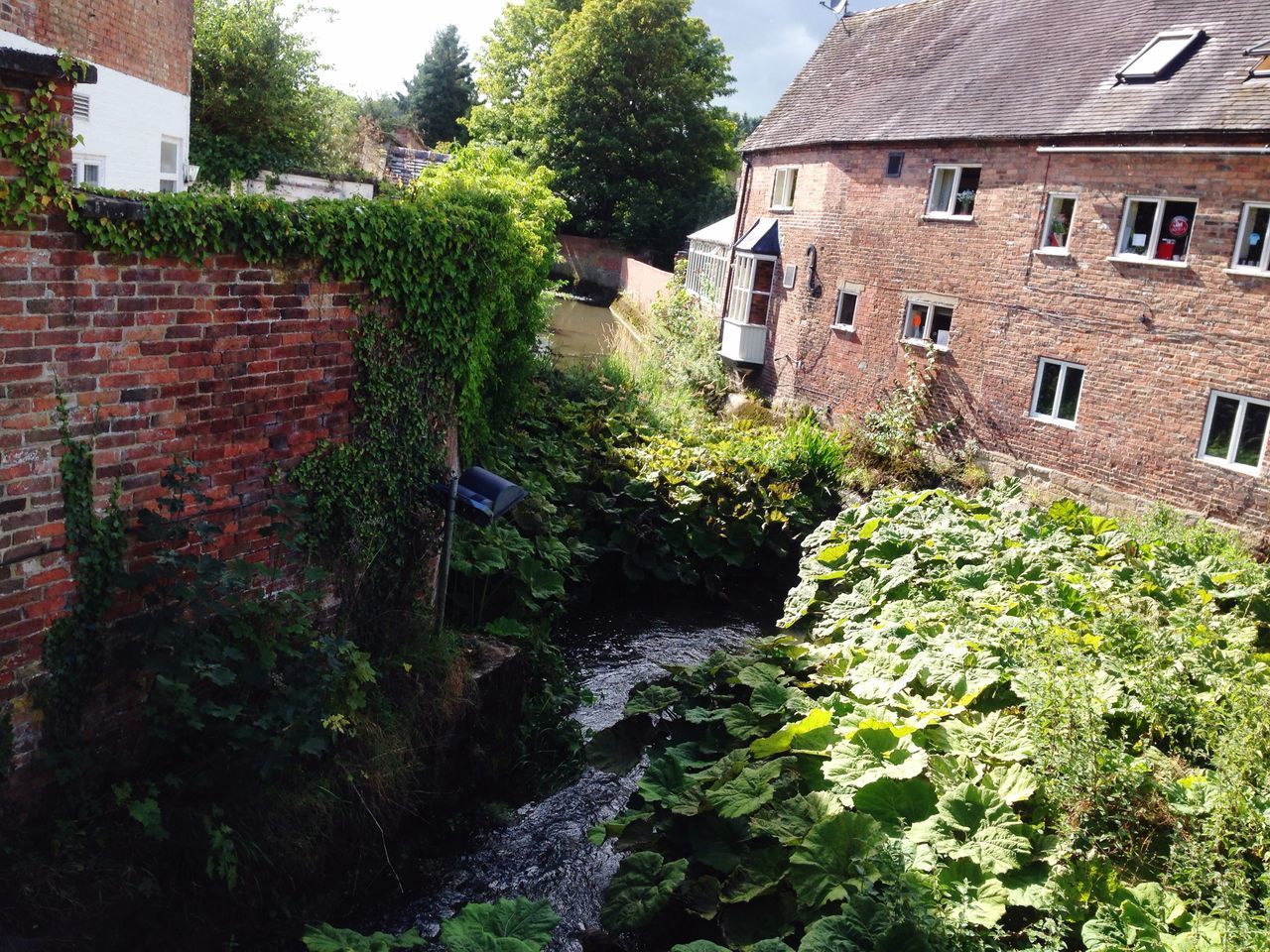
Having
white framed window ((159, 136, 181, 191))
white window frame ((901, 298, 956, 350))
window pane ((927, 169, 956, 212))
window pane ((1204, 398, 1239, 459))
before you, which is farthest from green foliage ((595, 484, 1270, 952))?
white framed window ((159, 136, 181, 191))

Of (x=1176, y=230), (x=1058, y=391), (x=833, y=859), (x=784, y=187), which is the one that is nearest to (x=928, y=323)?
(x=1058, y=391)

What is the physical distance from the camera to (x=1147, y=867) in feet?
15.1

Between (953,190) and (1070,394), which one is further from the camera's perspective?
(953,190)

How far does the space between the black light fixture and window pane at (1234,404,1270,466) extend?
11602 mm

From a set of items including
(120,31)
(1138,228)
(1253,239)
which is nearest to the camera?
(120,31)

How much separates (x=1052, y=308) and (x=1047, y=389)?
4.41ft

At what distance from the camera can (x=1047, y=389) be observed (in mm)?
16625

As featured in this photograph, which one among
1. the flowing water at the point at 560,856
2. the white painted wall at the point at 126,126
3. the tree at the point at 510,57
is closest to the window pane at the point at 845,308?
the white painted wall at the point at 126,126

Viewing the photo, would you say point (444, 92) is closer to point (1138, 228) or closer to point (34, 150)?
point (1138, 228)

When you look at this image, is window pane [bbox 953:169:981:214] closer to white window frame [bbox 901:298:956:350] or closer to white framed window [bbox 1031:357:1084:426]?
white window frame [bbox 901:298:956:350]

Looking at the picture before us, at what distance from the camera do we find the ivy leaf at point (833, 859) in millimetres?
4715

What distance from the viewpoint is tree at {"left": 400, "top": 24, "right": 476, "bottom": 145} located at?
2144 inches

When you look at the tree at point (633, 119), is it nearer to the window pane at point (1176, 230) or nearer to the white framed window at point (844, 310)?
the white framed window at point (844, 310)

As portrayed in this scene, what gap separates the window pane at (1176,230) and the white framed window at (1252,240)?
718mm
